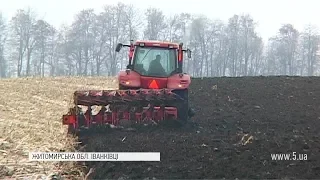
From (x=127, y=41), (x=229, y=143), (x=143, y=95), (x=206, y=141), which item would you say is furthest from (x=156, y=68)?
(x=127, y=41)

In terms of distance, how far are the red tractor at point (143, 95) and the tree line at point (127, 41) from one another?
125 feet

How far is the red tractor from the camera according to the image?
8242 millimetres

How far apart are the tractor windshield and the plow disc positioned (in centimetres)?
136

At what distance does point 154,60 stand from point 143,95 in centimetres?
171

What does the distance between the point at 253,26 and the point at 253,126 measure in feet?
173

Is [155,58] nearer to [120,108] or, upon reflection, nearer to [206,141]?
[120,108]

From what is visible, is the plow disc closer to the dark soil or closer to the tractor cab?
the dark soil

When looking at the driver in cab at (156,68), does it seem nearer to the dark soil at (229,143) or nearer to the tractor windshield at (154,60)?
the tractor windshield at (154,60)

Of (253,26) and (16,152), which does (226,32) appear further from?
(16,152)

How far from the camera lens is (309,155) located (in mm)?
6332

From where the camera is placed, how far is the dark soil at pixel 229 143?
5727 millimetres

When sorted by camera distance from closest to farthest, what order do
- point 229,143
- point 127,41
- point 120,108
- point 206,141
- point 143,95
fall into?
point 229,143, point 206,141, point 120,108, point 143,95, point 127,41

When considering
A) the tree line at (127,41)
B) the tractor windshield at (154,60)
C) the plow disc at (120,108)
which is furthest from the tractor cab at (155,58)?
the tree line at (127,41)

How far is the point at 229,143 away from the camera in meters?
7.30
